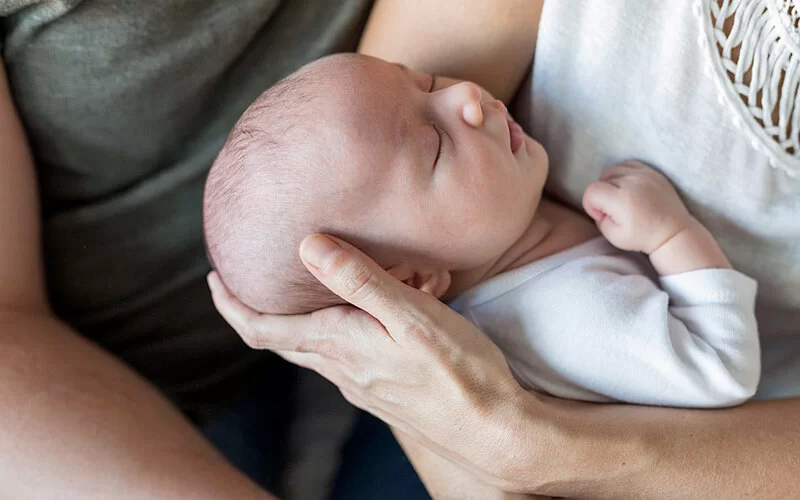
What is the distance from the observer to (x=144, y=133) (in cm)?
102

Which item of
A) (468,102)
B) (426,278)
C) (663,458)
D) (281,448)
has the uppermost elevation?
(468,102)

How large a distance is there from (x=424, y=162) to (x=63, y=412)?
58 centimetres

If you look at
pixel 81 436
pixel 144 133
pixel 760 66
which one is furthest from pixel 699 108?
pixel 81 436

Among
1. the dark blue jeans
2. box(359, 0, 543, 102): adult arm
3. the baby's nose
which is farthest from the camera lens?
the dark blue jeans

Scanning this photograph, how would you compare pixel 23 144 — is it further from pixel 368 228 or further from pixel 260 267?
pixel 368 228

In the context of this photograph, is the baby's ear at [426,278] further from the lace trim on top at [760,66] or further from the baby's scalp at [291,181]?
the lace trim on top at [760,66]

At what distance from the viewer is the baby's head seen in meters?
0.83

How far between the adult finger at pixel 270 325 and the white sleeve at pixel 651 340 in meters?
0.31

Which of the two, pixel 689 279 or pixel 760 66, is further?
pixel 689 279

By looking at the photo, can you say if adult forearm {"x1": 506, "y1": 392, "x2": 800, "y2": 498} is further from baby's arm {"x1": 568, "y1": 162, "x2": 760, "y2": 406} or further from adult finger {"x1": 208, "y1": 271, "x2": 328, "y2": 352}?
A: adult finger {"x1": 208, "y1": 271, "x2": 328, "y2": 352}

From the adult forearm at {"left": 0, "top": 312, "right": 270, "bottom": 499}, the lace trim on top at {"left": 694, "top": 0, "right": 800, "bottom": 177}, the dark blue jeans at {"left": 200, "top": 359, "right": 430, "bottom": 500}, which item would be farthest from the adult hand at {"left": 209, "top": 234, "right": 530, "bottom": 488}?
the lace trim on top at {"left": 694, "top": 0, "right": 800, "bottom": 177}

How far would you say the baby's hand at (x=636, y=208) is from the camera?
92 centimetres

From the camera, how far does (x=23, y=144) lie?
0.97 meters

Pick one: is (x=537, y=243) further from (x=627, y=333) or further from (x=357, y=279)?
(x=357, y=279)
